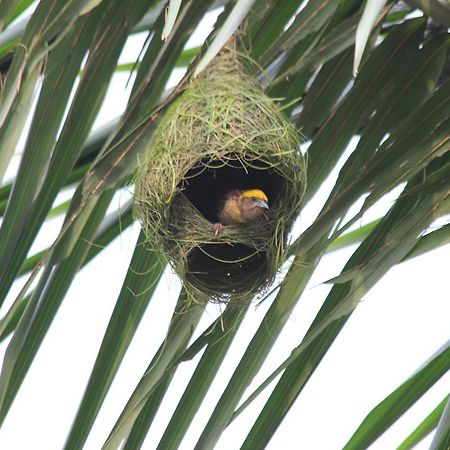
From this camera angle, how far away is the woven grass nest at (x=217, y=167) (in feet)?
8.39

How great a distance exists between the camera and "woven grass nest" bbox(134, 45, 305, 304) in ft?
8.39

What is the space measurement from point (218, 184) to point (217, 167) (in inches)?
22.0

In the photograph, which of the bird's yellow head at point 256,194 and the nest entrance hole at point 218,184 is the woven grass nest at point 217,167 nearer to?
the bird's yellow head at point 256,194

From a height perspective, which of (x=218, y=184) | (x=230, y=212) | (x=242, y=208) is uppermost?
(x=218, y=184)

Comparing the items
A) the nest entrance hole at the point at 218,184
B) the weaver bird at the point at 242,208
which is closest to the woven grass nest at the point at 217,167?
the weaver bird at the point at 242,208

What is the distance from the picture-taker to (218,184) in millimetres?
3170

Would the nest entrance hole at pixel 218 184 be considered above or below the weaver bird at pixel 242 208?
above

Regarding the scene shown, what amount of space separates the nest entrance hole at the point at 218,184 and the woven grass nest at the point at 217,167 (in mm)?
233

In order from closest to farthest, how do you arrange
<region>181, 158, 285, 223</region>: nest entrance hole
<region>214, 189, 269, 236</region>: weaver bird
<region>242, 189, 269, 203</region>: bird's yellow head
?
<region>214, 189, 269, 236</region>: weaver bird < <region>242, 189, 269, 203</region>: bird's yellow head < <region>181, 158, 285, 223</region>: nest entrance hole

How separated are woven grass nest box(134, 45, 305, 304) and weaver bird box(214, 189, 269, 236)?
0.03 m

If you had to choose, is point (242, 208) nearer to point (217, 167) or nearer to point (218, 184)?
point (217, 167)

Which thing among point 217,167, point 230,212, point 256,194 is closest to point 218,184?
point 230,212

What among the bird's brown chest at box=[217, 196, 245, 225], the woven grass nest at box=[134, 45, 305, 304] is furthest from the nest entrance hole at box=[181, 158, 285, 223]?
the woven grass nest at box=[134, 45, 305, 304]

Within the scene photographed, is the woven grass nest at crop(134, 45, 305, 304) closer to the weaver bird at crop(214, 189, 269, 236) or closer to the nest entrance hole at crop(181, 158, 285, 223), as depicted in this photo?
the weaver bird at crop(214, 189, 269, 236)
